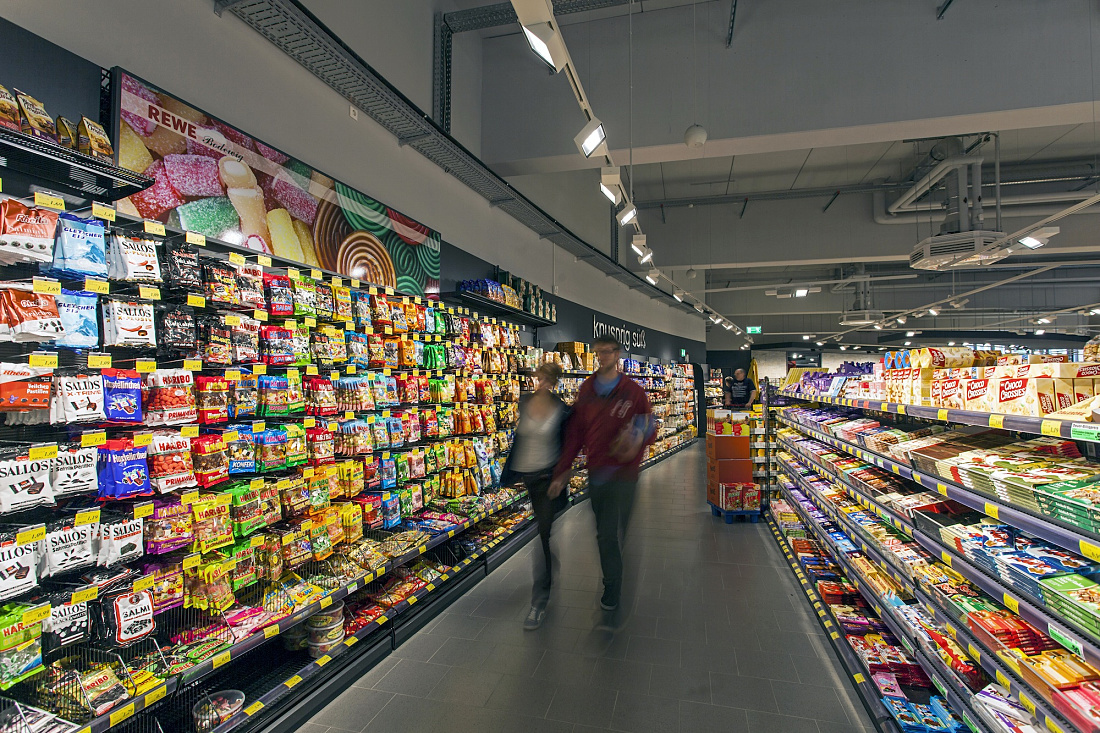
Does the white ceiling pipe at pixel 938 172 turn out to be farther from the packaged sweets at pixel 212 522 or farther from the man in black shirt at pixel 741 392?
the packaged sweets at pixel 212 522

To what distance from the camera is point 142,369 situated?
2.40 meters

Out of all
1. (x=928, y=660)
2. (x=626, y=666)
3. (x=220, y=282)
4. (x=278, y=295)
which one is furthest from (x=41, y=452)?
(x=928, y=660)

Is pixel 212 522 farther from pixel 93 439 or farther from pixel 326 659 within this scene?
pixel 326 659

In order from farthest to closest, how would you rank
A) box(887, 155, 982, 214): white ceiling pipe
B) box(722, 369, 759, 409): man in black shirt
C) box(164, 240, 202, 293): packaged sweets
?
1. box(722, 369, 759, 409): man in black shirt
2. box(887, 155, 982, 214): white ceiling pipe
3. box(164, 240, 202, 293): packaged sweets

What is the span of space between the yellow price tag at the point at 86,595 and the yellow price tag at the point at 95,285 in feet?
3.95

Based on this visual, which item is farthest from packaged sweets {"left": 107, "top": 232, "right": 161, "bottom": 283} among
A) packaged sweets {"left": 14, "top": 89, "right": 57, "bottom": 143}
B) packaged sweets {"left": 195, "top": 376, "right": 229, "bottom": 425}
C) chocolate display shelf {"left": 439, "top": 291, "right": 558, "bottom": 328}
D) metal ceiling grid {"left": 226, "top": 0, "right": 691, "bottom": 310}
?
chocolate display shelf {"left": 439, "top": 291, "right": 558, "bottom": 328}

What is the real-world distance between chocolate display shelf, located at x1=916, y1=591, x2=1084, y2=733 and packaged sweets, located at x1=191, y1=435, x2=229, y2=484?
3540 millimetres

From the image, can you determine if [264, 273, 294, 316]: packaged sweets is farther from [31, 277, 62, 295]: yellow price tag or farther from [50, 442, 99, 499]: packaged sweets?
[50, 442, 99, 499]: packaged sweets

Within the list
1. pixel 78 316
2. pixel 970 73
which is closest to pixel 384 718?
pixel 78 316

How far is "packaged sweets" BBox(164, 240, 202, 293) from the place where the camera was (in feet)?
8.26

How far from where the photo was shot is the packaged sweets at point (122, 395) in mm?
2234

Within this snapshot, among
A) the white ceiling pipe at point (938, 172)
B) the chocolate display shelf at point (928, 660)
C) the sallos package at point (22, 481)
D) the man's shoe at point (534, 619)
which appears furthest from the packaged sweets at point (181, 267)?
the white ceiling pipe at point (938, 172)

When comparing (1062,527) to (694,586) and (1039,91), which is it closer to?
(694,586)

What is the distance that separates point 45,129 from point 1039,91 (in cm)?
723
